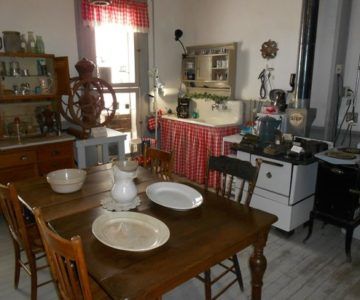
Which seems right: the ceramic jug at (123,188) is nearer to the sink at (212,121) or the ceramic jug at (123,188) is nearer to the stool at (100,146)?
the stool at (100,146)

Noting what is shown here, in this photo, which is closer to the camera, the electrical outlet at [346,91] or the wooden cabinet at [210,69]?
the electrical outlet at [346,91]

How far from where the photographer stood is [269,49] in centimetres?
355

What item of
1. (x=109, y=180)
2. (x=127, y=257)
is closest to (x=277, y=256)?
(x=109, y=180)

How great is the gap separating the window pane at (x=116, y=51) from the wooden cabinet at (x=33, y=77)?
2.13 feet

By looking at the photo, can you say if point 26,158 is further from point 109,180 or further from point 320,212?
point 320,212

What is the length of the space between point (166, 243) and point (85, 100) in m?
2.49

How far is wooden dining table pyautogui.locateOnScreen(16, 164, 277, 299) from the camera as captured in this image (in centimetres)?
112

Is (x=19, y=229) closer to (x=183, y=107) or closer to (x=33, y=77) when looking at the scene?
(x=33, y=77)

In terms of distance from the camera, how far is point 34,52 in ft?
10.4

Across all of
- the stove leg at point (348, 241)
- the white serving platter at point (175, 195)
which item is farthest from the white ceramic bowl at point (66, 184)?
the stove leg at point (348, 241)

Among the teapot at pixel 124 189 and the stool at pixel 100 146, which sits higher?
the teapot at pixel 124 189

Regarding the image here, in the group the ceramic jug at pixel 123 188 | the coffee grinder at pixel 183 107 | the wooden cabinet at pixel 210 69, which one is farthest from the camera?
the coffee grinder at pixel 183 107

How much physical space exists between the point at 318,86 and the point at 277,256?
6.08 feet

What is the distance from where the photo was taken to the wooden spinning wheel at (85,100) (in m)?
3.33
